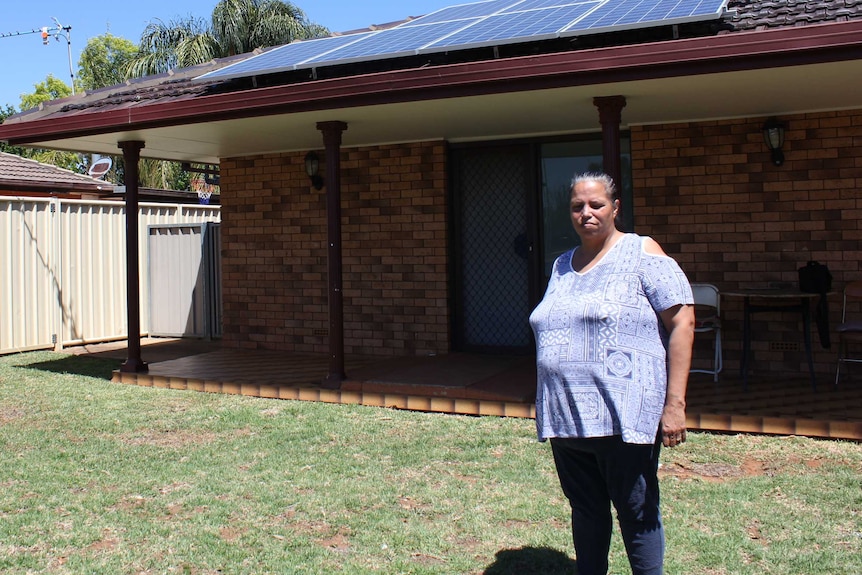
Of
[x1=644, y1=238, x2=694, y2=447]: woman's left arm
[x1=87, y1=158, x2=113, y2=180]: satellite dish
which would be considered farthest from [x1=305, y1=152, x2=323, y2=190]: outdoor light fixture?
[x1=87, y1=158, x2=113, y2=180]: satellite dish

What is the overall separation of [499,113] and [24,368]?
6.10m

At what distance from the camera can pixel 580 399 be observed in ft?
9.82

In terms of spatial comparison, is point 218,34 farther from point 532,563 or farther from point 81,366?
point 532,563

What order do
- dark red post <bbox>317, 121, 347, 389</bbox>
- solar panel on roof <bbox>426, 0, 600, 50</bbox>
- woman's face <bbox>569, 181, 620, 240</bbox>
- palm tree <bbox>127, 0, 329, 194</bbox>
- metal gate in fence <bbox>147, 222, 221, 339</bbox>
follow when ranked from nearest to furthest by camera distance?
woman's face <bbox>569, 181, 620, 240</bbox>
solar panel on roof <bbox>426, 0, 600, 50</bbox>
dark red post <bbox>317, 121, 347, 389</bbox>
metal gate in fence <bbox>147, 222, 221, 339</bbox>
palm tree <bbox>127, 0, 329, 194</bbox>

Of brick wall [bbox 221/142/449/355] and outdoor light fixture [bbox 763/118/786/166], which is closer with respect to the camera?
outdoor light fixture [bbox 763/118/786/166]

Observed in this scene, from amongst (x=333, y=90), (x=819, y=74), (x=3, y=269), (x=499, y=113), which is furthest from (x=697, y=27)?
(x=3, y=269)

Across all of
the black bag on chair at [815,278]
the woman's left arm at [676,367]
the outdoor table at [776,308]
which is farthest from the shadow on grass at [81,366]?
the woman's left arm at [676,367]

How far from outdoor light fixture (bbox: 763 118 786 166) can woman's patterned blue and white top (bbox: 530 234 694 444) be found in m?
5.24

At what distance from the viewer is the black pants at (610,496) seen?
3.01 metres

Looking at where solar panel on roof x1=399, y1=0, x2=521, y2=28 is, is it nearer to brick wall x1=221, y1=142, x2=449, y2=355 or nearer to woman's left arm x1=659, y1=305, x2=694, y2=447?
brick wall x1=221, y1=142, x2=449, y2=355

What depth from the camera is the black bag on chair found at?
7.01 meters

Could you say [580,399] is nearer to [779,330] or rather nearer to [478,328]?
[779,330]

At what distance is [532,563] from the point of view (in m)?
3.88

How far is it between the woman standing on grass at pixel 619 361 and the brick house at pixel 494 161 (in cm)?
294
